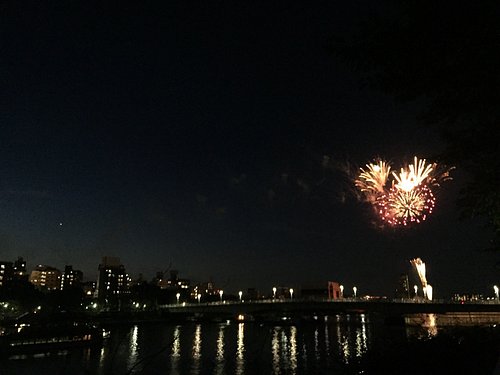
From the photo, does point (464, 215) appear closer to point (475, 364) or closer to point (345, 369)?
point (475, 364)

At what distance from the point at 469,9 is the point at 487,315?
111995 millimetres

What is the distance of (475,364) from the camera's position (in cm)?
1536

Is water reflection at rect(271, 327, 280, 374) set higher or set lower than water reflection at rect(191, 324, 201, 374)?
higher

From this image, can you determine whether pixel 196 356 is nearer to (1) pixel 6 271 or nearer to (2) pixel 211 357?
(2) pixel 211 357

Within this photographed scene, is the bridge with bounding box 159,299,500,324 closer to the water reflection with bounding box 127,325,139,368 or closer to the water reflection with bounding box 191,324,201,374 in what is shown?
the water reflection with bounding box 191,324,201,374

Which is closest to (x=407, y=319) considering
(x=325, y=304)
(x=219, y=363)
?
(x=325, y=304)

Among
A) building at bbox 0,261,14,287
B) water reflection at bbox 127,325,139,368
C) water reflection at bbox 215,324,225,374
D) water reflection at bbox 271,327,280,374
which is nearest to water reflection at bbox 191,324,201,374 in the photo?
water reflection at bbox 215,324,225,374

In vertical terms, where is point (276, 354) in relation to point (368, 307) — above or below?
below

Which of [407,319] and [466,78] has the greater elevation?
[466,78]

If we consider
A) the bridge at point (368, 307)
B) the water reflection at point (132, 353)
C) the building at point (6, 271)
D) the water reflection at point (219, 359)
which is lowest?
the water reflection at point (219, 359)

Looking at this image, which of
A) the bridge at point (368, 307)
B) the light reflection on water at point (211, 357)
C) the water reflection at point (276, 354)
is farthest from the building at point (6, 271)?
the water reflection at point (276, 354)

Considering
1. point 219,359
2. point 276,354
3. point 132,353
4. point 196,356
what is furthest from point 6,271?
point 276,354

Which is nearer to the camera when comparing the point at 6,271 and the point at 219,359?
the point at 219,359

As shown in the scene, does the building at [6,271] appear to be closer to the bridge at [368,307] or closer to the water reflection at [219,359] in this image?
the bridge at [368,307]
